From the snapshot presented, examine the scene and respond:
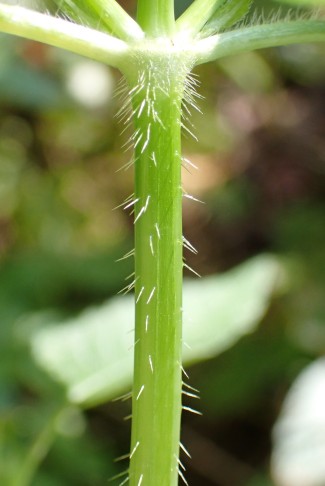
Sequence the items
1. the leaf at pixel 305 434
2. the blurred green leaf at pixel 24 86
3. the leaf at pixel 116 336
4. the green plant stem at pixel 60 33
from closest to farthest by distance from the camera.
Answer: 1. the green plant stem at pixel 60 33
2. the leaf at pixel 116 336
3. the leaf at pixel 305 434
4. the blurred green leaf at pixel 24 86

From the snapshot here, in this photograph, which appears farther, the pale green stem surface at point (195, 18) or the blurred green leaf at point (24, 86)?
the blurred green leaf at point (24, 86)

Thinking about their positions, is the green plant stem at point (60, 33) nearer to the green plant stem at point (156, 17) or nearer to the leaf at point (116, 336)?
the green plant stem at point (156, 17)

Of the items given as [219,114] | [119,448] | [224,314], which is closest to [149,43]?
[224,314]

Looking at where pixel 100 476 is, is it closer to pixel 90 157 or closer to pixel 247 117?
pixel 90 157

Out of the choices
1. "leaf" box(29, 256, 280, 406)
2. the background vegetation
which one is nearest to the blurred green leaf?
the background vegetation

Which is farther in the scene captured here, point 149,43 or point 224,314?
point 224,314

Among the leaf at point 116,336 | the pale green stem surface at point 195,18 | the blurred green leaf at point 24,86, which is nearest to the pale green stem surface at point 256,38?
the pale green stem surface at point 195,18
